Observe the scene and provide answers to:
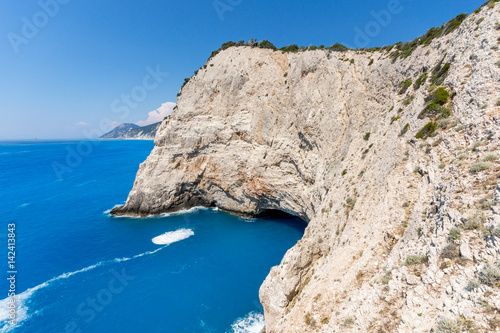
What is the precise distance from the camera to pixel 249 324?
63.8ft

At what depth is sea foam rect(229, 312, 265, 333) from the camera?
18.8 metres

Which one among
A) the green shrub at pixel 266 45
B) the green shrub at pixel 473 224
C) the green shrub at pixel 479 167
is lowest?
the green shrub at pixel 473 224

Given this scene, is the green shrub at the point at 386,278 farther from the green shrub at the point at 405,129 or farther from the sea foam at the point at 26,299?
the sea foam at the point at 26,299

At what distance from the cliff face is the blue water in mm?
7465

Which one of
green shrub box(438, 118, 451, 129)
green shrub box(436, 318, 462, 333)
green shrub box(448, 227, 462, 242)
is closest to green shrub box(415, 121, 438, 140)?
green shrub box(438, 118, 451, 129)

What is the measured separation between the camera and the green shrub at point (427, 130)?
12.3 metres

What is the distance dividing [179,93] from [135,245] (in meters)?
31.8

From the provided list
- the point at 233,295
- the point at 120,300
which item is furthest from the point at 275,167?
the point at 120,300

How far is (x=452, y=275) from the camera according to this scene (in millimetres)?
6164

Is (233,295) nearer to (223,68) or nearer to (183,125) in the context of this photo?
(183,125)

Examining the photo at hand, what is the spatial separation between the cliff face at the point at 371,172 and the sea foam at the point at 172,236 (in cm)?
1174

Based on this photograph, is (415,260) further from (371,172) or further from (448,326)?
(371,172)

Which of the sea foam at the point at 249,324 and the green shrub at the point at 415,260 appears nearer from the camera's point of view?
the green shrub at the point at 415,260

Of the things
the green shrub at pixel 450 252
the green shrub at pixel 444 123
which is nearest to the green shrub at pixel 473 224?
the green shrub at pixel 450 252
